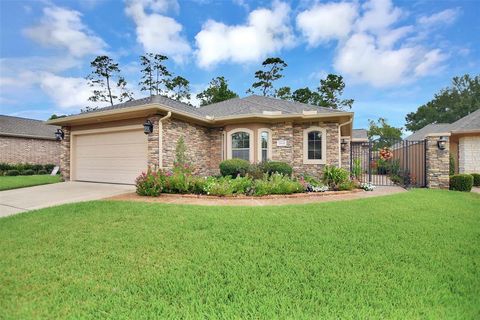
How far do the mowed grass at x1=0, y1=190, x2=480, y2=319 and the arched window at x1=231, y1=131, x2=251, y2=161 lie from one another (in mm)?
5989

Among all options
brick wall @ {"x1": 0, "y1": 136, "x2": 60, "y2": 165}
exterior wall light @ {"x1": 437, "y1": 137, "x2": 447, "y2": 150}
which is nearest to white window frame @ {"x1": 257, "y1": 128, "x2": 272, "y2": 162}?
exterior wall light @ {"x1": 437, "y1": 137, "x2": 447, "y2": 150}

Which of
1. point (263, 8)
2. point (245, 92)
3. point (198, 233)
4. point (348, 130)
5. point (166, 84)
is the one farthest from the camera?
point (245, 92)

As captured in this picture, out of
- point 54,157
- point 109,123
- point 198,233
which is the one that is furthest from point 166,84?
point 198,233

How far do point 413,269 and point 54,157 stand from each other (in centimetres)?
2429

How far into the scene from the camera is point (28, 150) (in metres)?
18.5

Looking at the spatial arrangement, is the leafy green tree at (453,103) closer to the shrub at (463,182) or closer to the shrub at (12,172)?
the shrub at (463,182)

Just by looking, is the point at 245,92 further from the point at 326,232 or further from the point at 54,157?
the point at 326,232

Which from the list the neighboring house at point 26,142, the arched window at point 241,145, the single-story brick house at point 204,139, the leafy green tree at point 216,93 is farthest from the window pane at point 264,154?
the neighboring house at point 26,142

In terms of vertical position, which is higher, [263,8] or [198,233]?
[263,8]

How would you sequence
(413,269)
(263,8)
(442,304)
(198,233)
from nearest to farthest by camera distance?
(442,304) → (413,269) → (198,233) → (263,8)

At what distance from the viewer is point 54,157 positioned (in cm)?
1977

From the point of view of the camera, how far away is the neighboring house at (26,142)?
1747cm

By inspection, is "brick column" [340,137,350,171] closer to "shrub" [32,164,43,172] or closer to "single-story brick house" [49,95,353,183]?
"single-story brick house" [49,95,353,183]

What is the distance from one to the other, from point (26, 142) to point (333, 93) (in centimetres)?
3166
